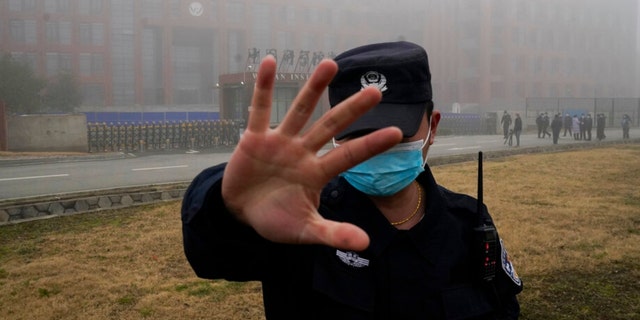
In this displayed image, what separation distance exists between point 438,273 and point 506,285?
1.24 feet

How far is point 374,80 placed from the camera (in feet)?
5.66

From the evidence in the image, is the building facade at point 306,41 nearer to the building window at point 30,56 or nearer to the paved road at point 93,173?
the building window at point 30,56

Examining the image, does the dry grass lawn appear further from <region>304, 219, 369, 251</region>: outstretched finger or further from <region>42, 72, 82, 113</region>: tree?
<region>42, 72, 82, 113</region>: tree

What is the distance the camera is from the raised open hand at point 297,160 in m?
1.14

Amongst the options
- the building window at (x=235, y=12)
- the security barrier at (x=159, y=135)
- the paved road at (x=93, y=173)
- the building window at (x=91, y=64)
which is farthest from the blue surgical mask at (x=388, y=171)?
the building window at (x=235, y=12)

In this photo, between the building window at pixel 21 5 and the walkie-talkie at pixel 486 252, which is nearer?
the walkie-talkie at pixel 486 252

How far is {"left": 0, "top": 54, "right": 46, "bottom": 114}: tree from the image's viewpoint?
111 ft

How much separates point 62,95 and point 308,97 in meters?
43.7

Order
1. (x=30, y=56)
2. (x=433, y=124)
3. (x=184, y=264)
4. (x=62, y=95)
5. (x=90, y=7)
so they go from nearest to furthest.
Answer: (x=433, y=124)
(x=184, y=264)
(x=62, y=95)
(x=30, y=56)
(x=90, y=7)

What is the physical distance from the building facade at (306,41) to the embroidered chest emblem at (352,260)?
3417 cm

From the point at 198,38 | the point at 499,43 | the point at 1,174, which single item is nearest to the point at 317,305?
the point at 1,174

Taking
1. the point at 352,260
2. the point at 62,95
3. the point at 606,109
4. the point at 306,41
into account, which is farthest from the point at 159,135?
the point at 306,41

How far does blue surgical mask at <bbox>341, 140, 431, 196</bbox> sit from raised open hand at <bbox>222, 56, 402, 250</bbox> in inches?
18.3

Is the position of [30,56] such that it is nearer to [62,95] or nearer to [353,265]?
[62,95]
